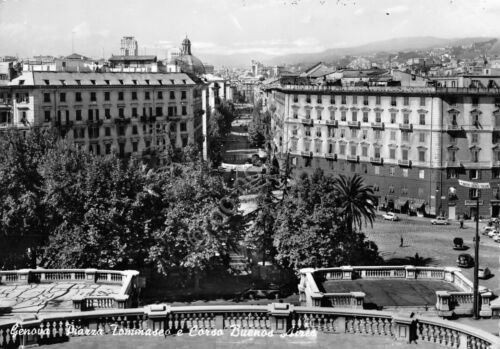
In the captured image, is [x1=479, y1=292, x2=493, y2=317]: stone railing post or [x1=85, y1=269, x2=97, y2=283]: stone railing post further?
[x1=85, y1=269, x2=97, y2=283]: stone railing post

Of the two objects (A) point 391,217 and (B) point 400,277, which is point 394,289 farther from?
(A) point 391,217

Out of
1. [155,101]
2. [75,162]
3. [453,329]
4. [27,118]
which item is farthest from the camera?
[155,101]

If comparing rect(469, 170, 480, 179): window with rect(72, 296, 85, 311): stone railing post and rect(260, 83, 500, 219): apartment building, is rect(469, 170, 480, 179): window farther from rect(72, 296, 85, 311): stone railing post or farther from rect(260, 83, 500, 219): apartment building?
rect(72, 296, 85, 311): stone railing post

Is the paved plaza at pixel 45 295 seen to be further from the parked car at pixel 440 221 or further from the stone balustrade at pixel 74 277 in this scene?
the parked car at pixel 440 221

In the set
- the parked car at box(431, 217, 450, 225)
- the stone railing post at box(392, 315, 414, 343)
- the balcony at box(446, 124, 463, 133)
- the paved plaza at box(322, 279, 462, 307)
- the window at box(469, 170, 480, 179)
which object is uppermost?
the balcony at box(446, 124, 463, 133)

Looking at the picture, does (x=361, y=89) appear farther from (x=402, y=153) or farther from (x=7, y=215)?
(x=7, y=215)

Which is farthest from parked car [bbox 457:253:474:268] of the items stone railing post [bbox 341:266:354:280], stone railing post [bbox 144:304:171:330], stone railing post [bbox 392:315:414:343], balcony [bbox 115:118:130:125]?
balcony [bbox 115:118:130:125]

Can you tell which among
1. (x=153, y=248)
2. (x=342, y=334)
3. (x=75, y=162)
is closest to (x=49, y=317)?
(x=342, y=334)
